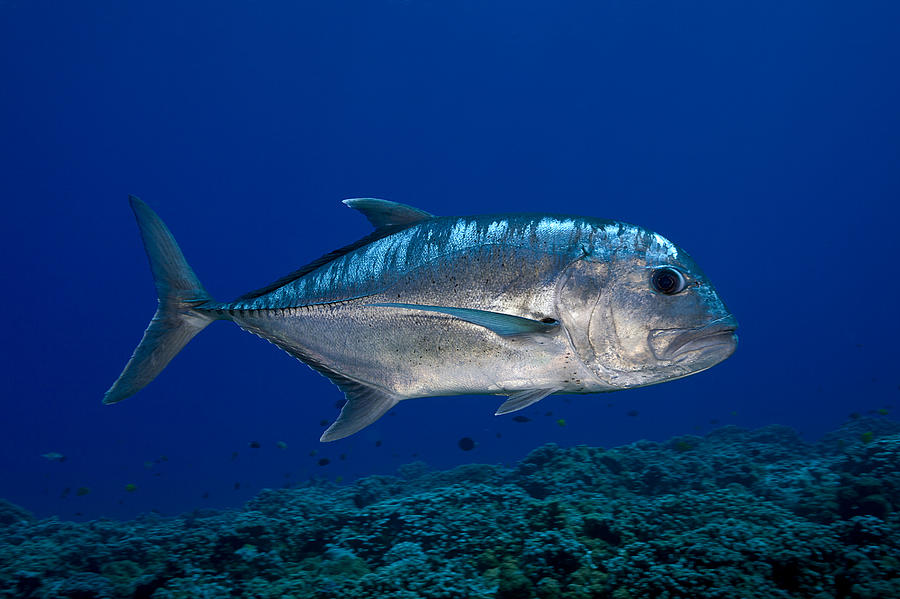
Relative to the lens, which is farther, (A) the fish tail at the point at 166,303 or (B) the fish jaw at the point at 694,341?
(A) the fish tail at the point at 166,303

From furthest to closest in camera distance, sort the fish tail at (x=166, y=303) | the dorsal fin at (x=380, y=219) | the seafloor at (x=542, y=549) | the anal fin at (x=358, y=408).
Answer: the seafloor at (x=542, y=549) < the fish tail at (x=166, y=303) < the dorsal fin at (x=380, y=219) < the anal fin at (x=358, y=408)

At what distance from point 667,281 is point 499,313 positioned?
739 mm

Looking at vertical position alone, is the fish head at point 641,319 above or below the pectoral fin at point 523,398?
above

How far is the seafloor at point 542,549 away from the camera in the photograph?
2758 mm

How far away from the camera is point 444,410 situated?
68.9 m

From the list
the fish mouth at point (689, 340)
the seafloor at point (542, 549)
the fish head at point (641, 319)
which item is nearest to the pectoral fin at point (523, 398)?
the fish head at point (641, 319)

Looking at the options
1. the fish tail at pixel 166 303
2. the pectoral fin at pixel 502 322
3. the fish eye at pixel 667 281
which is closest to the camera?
the pectoral fin at pixel 502 322

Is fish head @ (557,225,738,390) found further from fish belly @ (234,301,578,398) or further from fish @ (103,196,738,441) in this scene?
fish belly @ (234,301,578,398)

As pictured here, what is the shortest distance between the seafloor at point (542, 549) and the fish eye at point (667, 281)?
6.01 feet

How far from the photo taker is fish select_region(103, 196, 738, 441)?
189 cm

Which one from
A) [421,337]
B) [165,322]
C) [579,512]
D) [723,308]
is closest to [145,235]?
[165,322]

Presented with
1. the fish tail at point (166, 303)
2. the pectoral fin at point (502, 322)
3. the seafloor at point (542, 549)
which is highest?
the fish tail at point (166, 303)

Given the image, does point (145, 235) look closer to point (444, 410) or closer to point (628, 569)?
point (628, 569)

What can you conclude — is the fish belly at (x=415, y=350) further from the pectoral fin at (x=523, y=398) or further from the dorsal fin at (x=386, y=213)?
the dorsal fin at (x=386, y=213)
